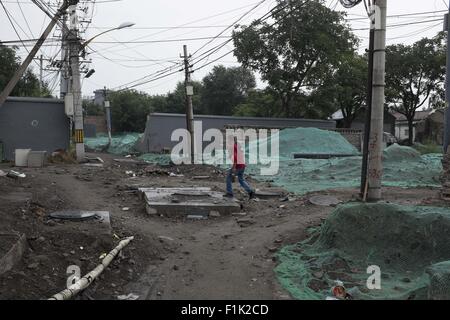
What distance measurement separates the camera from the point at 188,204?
10961 millimetres

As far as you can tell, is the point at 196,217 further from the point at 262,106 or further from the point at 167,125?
the point at 262,106

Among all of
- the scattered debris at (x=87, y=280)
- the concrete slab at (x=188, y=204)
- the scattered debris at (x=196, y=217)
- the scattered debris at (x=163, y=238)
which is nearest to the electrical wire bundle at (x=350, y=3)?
the concrete slab at (x=188, y=204)

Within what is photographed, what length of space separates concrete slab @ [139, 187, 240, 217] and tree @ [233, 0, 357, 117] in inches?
993

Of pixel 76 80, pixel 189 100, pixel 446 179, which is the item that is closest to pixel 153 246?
pixel 446 179

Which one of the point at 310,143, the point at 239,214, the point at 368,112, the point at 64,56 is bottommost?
the point at 239,214

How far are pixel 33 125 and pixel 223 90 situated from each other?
31359 mm

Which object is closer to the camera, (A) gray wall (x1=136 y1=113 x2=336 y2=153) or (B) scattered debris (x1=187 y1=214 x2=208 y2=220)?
(B) scattered debris (x1=187 y1=214 x2=208 y2=220)

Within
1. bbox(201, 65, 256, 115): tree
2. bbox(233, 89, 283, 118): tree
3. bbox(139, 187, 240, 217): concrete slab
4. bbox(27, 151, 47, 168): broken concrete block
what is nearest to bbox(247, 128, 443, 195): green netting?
bbox(139, 187, 240, 217): concrete slab

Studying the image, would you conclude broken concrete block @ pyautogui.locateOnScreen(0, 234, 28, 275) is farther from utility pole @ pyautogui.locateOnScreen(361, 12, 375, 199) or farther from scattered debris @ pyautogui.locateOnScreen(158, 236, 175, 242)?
utility pole @ pyautogui.locateOnScreen(361, 12, 375, 199)

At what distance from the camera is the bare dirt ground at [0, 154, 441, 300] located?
19.2 feet

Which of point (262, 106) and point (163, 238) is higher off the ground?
point (262, 106)

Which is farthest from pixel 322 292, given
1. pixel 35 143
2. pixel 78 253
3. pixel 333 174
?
pixel 35 143

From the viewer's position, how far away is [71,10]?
2222cm
